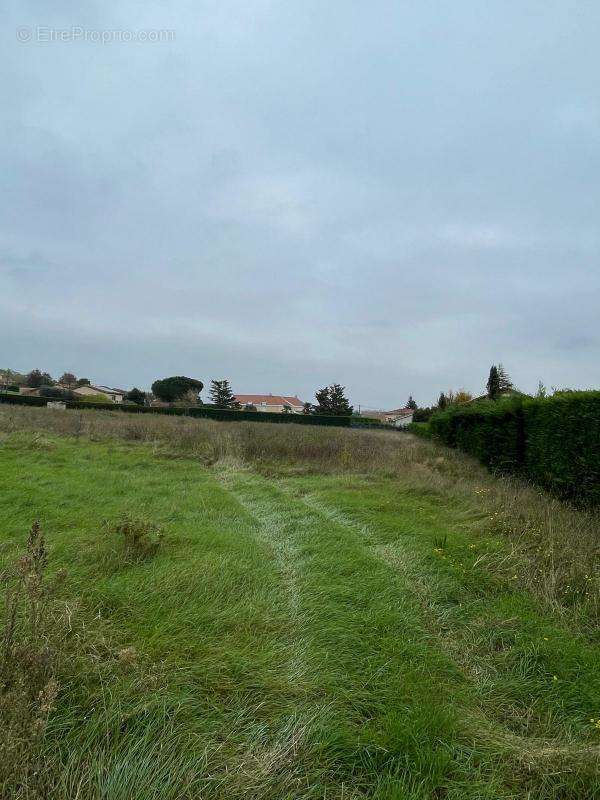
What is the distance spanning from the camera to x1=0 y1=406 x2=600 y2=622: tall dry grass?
143 inches

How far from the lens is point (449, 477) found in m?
8.50

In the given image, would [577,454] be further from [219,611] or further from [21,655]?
[21,655]

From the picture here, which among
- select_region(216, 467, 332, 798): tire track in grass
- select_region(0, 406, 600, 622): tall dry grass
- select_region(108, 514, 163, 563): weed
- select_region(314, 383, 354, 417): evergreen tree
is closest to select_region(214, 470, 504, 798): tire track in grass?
select_region(216, 467, 332, 798): tire track in grass

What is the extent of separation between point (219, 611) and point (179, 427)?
40.7ft

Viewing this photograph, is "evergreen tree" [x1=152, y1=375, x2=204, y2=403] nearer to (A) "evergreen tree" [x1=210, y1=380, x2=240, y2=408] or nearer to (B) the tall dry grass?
(A) "evergreen tree" [x1=210, y1=380, x2=240, y2=408]

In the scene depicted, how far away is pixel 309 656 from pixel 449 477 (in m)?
6.67

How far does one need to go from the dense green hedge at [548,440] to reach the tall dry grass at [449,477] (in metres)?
0.38

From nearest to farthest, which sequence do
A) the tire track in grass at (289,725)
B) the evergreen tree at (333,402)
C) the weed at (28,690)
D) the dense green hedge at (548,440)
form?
the weed at (28,690), the tire track in grass at (289,725), the dense green hedge at (548,440), the evergreen tree at (333,402)

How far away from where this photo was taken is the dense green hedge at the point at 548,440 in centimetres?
582

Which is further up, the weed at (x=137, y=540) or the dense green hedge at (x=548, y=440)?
the dense green hedge at (x=548, y=440)

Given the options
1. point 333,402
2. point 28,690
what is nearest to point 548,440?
point 28,690

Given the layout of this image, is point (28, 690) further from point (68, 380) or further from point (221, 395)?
point (68, 380)

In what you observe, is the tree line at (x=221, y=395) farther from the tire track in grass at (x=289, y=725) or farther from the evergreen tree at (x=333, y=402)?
the tire track in grass at (x=289, y=725)

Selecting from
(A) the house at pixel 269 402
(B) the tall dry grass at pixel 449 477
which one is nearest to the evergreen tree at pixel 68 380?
(A) the house at pixel 269 402
